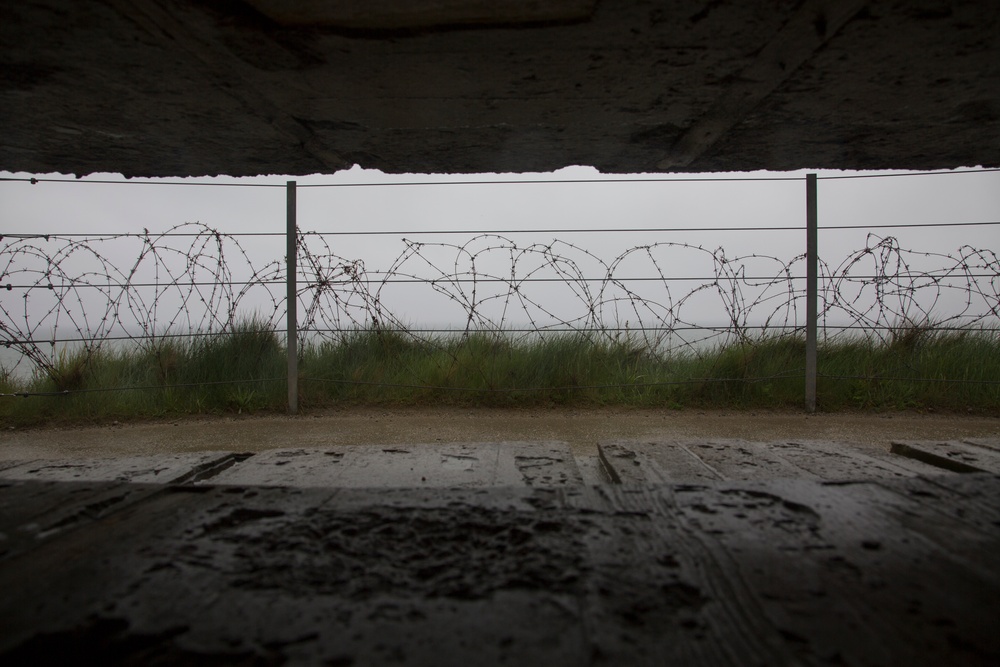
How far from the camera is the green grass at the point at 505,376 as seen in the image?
4336mm

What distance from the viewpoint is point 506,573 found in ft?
2.56

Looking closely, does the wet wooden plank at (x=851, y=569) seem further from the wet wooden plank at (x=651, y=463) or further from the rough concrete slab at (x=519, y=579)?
the wet wooden plank at (x=651, y=463)

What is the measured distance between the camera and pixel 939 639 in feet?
2.06

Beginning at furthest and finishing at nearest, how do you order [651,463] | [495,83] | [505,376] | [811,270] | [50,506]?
[505,376]
[811,270]
[651,463]
[495,83]
[50,506]

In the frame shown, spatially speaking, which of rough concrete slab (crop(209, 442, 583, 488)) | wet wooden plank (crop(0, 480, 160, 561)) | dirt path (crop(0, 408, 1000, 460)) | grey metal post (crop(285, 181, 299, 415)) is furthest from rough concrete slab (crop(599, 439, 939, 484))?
grey metal post (crop(285, 181, 299, 415))

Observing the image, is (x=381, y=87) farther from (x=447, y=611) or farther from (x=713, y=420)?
(x=713, y=420)

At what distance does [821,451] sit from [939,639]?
1197 mm

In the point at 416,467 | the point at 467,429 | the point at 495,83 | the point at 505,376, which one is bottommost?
the point at 467,429

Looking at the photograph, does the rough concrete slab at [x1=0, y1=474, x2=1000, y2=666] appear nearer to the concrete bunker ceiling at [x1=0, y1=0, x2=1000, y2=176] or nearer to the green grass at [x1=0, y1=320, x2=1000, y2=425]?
the concrete bunker ceiling at [x1=0, y1=0, x2=1000, y2=176]

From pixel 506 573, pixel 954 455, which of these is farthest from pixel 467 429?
pixel 506 573

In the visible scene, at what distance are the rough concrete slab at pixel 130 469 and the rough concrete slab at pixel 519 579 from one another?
12.4 inches

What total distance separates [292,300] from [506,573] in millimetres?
4083

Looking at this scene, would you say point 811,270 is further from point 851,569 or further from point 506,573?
point 506,573

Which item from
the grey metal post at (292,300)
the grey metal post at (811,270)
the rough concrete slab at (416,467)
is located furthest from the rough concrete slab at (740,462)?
the grey metal post at (292,300)
